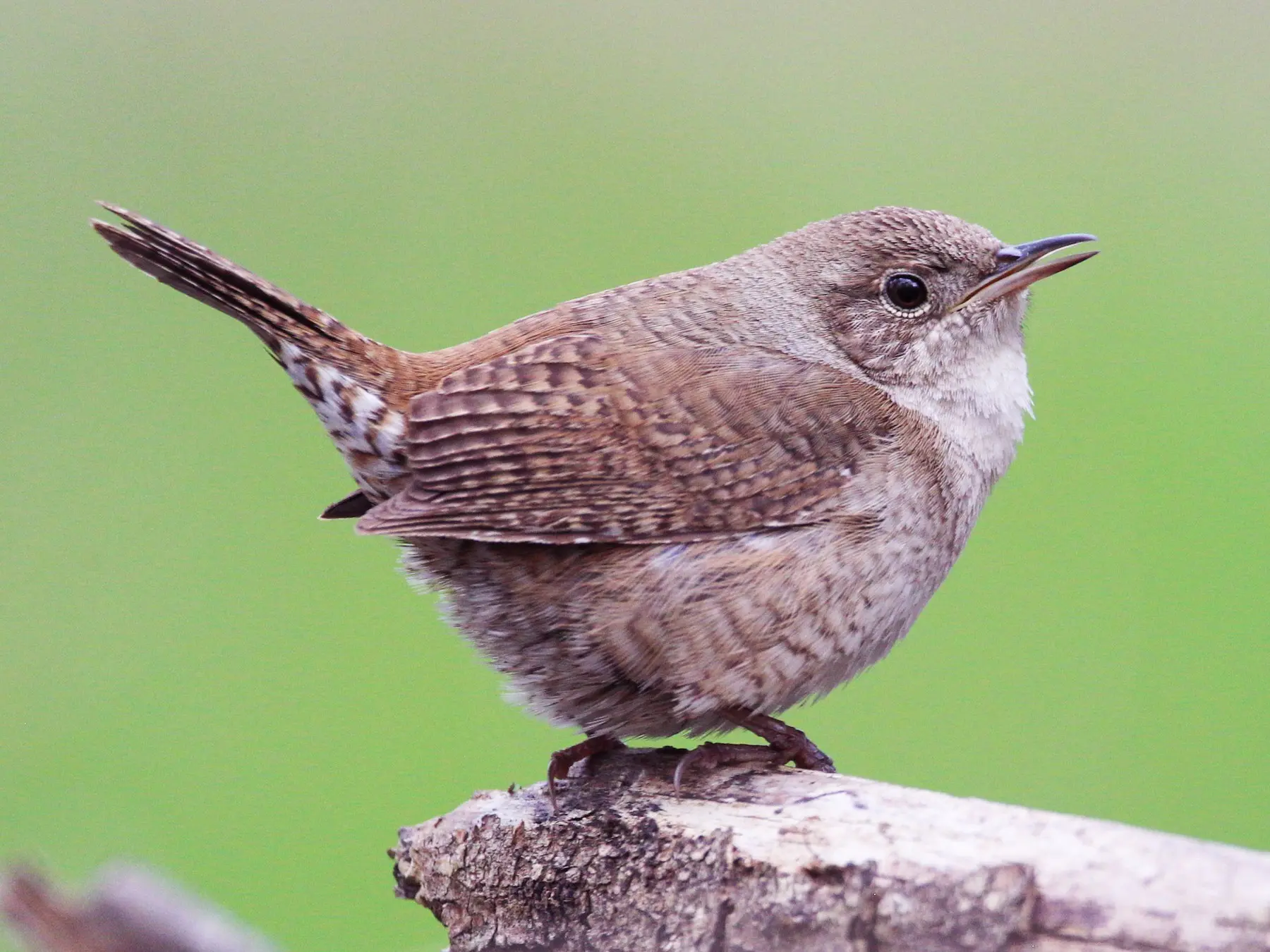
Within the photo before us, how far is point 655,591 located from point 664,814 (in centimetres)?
53

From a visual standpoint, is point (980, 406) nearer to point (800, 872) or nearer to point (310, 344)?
point (800, 872)

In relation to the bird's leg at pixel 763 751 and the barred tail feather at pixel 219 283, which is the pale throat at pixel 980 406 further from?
the barred tail feather at pixel 219 283

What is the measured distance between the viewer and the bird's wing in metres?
3.19

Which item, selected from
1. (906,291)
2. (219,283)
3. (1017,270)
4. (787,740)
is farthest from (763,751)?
(219,283)

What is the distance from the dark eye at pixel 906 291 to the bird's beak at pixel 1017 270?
0.11 m

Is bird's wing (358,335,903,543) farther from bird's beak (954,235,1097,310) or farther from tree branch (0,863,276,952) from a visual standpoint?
tree branch (0,863,276,952)

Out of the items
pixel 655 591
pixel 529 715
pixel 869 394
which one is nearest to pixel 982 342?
pixel 869 394

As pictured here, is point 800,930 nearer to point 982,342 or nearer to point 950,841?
point 950,841

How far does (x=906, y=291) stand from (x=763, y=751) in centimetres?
135

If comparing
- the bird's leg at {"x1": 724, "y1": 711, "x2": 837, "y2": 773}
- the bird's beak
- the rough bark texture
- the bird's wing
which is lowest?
the rough bark texture

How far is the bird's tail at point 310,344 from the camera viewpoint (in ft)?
11.2

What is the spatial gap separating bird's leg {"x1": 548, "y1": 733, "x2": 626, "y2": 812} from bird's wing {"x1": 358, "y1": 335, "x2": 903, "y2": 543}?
23.6 inches

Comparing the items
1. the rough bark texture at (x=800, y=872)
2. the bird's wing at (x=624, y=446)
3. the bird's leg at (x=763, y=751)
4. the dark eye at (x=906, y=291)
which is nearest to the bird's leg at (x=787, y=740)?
the bird's leg at (x=763, y=751)

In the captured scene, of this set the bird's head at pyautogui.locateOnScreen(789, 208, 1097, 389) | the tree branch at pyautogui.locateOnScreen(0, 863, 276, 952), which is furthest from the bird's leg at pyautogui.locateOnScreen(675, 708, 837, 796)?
the tree branch at pyautogui.locateOnScreen(0, 863, 276, 952)
